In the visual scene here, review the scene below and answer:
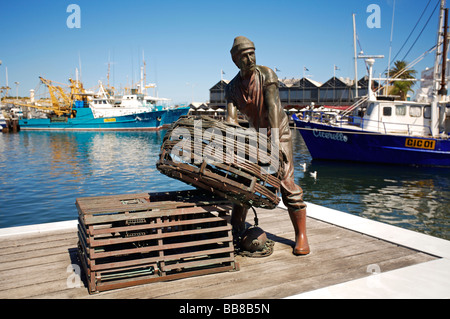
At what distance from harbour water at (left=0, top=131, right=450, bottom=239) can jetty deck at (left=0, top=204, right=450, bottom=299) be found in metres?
6.41

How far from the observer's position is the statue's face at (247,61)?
414 centimetres

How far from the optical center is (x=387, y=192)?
15.4 metres

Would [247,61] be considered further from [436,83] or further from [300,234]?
[436,83]

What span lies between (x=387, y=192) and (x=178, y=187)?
908 cm

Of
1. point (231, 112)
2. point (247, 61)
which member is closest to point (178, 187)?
point (231, 112)

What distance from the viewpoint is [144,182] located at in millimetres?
17266

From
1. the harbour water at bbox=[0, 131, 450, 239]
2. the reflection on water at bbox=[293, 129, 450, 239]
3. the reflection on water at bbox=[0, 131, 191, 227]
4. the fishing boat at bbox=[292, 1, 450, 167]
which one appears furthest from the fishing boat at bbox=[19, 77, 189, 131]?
the reflection on water at bbox=[293, 129, 450, 239]

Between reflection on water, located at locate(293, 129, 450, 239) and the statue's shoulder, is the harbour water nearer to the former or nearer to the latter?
reflection on water, located at locate(293, 129, 450, 239)

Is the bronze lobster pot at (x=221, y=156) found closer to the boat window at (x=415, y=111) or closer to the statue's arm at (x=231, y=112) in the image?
the statue's arm at (x=231, y=112)

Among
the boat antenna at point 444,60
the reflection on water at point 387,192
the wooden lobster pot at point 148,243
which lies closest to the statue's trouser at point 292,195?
the wooden lobster pot at point 148,243

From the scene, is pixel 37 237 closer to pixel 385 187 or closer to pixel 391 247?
pixel 391 247

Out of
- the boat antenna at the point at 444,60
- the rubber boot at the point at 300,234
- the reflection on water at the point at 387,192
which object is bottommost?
the reflection on water at the point at 387,192

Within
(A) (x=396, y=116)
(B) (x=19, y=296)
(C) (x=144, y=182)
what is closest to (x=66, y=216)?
(C) (x=144, y=182)

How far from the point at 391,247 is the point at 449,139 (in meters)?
18.6
